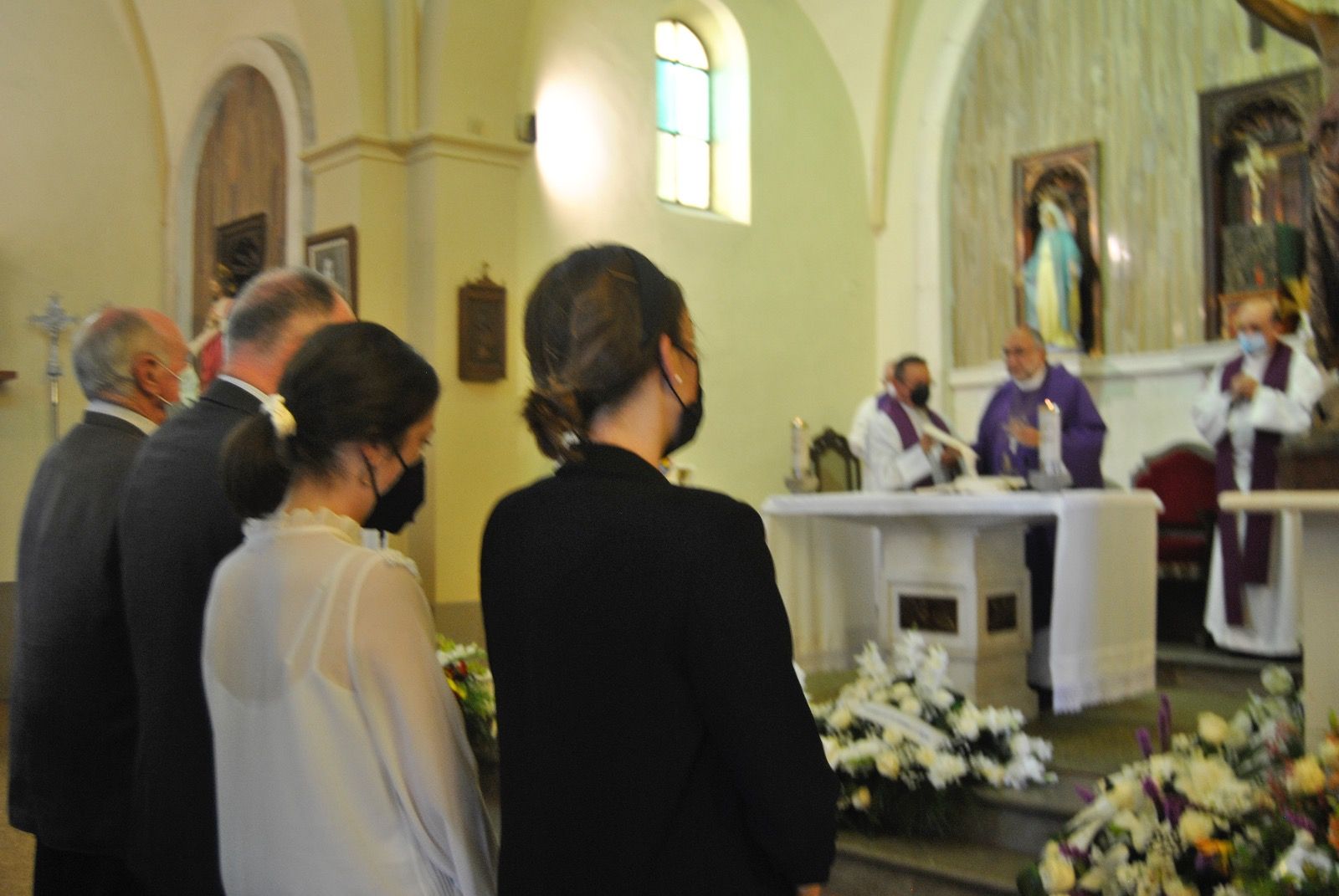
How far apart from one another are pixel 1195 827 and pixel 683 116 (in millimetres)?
7731

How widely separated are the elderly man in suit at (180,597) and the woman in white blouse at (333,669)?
278mm

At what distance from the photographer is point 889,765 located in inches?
160

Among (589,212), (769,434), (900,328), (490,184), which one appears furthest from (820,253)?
(490,184)

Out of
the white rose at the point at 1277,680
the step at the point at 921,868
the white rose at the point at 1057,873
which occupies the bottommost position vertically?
the step at the point at 921,868

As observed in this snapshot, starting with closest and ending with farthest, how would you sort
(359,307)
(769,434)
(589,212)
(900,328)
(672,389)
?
(672,389) < (359,307) < (589,212) < (769,434) < (900,328)

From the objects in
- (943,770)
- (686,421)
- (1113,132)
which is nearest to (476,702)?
(943,770)

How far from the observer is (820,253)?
10109 millimetres

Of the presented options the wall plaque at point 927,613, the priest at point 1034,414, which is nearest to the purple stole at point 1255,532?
the priest at point 1034,414

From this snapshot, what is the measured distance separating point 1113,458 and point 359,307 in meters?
5.26

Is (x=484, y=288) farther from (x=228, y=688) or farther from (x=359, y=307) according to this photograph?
(x=228, y=688)

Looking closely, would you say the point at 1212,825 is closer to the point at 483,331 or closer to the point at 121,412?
the point at 121,412

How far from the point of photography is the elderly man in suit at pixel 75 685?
2.44 meters

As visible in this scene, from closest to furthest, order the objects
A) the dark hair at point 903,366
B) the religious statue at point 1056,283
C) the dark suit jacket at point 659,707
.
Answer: the dark suit jacket at point 659,707 → the dark hair at point 903,366 → the religious statue at point 1056,283

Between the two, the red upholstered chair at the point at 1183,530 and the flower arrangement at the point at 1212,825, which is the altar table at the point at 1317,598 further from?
the red upholstered chair at the point at 1183,530
